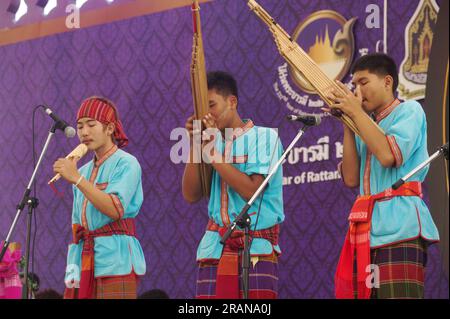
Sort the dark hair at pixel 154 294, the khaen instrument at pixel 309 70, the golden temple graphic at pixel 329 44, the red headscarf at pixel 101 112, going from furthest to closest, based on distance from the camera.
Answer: the dark hair at pixel 154 294
the golden temple graphic at pixel 329 44
the red headscarf at pixel 101 112
the khaen instrument at pixel 309 70

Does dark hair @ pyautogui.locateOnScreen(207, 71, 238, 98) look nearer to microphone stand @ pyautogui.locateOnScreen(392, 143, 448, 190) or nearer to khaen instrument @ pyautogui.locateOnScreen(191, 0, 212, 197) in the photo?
khaen instrument @ pyautogui.locateOnScreen(191, 0, 212, 197)

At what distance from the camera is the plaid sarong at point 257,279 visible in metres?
4.37

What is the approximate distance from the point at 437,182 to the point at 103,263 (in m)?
1.62

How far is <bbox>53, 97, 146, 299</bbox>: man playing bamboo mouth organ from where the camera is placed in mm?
4645

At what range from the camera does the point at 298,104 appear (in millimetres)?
5922

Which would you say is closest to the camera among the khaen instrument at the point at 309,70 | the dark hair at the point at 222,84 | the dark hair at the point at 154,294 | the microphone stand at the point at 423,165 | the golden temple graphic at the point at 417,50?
the microphone stand at the point at 423,165

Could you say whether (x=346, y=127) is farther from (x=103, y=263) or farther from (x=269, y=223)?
(x=103, y=263)

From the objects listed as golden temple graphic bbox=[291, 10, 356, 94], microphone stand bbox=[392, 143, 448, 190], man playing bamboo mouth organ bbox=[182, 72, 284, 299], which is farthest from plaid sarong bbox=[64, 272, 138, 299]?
golden temple graphic bbox=[291, 10, 356, 94]

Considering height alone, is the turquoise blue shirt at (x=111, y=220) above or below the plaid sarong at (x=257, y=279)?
above

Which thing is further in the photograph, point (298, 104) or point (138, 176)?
point (298, 104)

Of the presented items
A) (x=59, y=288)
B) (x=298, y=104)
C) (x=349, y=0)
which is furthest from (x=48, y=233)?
(x=349, y=0)

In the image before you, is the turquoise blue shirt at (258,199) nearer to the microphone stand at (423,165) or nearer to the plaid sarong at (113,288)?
the plaid sarong at (113,288)

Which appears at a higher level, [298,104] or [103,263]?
[298,104]

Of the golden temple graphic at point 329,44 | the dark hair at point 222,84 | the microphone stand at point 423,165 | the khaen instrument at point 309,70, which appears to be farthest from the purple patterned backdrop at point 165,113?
the microphone stand at point 423,165
